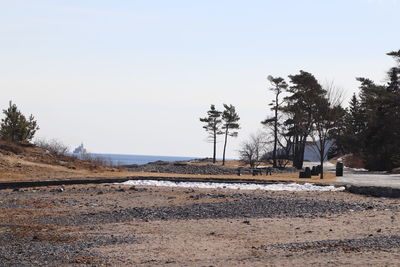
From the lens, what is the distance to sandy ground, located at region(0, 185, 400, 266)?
Answer: 49.1ft

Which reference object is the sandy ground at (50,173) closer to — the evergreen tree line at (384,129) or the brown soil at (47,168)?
the brown soil at (47,168)

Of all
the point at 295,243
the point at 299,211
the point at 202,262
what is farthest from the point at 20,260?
the point at 299,211

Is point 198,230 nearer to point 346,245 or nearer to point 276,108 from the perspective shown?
point 346,245

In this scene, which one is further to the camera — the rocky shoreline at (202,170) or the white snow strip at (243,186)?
the rocky shoreline at (202,170)

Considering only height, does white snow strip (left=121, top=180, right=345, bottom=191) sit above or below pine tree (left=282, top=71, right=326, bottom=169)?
below

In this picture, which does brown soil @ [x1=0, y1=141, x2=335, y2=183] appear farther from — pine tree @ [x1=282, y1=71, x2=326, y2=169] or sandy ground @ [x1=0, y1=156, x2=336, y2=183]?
pine tree @ [x1=282, y1=71, x2=326, y2=169]

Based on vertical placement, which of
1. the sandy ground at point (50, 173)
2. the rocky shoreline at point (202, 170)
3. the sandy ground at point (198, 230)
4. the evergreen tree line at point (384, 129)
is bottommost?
the sandy ground at point (198, 230)

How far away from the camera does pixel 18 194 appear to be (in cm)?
3275

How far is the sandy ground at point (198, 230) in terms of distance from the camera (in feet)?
49.1

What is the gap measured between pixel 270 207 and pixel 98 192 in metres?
10.6

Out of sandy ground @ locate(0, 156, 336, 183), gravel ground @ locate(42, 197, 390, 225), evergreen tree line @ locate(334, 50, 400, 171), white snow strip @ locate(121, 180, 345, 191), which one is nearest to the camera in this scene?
gravel ground @ locate(42, 197, 390, 225)

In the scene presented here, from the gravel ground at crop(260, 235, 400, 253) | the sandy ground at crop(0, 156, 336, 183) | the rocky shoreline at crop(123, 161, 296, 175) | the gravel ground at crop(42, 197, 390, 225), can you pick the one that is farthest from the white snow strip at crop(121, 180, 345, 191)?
the gravel ground at crop(260, 235, 400, 253)

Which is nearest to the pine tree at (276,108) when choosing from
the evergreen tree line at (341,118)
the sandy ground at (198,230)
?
the evergreen tree line at (341,118)

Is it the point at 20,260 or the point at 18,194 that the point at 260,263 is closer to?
the point at 20,260
